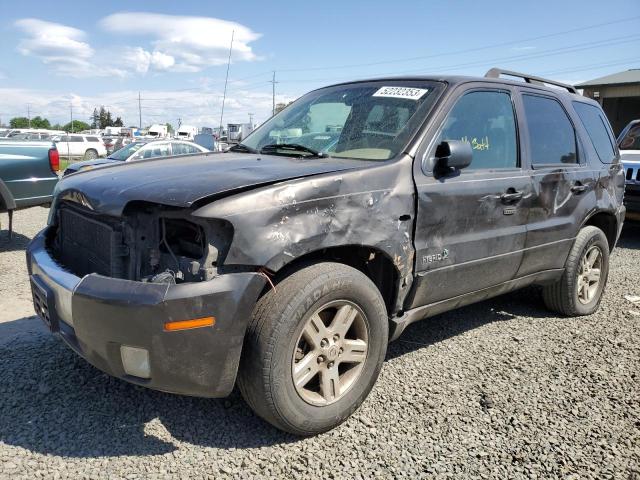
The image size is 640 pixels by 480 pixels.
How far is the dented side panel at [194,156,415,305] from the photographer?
7.61ft

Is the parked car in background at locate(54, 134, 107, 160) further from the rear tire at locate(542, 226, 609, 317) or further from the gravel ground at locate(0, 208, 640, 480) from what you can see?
the rear tire at locate(542, 226, 609, 317)

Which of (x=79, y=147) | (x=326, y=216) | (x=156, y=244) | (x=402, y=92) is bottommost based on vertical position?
(x=79, y=147)

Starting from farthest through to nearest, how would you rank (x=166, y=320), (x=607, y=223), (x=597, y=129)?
1. (x=607, y=223)
2. (x=597, y=129)
3. (x=166, y=320)

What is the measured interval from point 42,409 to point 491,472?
7.72 feet

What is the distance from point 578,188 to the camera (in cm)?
424

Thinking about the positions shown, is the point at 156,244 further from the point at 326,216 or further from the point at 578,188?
the point at 578,188

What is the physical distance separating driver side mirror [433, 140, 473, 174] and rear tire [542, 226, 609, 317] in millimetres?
1882

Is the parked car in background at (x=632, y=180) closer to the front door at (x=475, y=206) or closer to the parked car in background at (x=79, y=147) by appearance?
the front door at (x=475, y=206)

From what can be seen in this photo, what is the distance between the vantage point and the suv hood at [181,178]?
7.90ft

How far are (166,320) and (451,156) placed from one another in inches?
72.0

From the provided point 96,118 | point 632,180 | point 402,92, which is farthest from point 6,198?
point 96,118

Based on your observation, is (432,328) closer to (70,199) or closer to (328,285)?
(328,285)

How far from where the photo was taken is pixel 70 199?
120 inches

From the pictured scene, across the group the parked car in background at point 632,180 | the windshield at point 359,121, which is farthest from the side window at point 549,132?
the parked car in background at point 632,180
